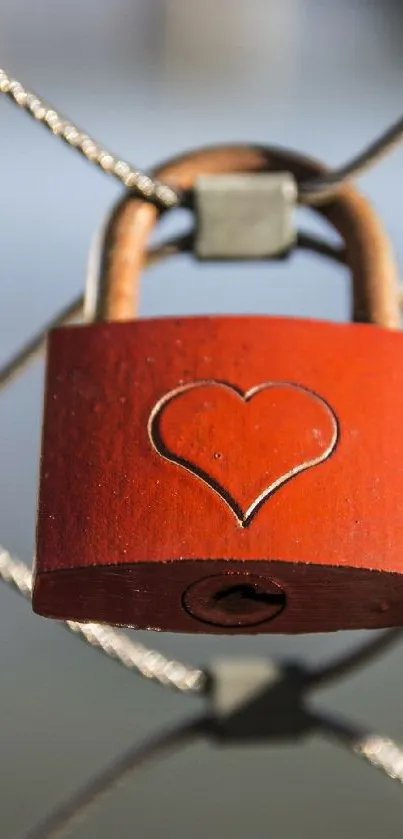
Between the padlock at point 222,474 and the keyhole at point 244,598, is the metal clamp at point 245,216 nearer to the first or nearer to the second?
the padlock at point 222,474

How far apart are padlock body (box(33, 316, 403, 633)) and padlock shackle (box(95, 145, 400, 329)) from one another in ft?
0.29

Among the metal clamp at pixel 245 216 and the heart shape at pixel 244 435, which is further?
the metal clamp at pixel 245 216

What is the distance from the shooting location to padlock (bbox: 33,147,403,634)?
0.62m

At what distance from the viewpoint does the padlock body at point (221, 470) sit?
625mm

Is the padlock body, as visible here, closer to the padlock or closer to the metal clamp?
the padlock

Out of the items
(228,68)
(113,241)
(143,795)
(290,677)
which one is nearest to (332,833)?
(143,795)

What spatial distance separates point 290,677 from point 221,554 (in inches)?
23.3

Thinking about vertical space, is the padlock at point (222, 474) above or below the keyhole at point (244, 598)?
above

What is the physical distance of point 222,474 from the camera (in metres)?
0.63

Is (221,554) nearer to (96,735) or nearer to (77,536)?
(77,536)

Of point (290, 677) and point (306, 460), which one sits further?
point (290, 677)

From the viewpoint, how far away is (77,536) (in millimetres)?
640

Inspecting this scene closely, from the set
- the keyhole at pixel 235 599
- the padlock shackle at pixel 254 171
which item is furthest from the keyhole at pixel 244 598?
the padlock shackle at pixel 254 171

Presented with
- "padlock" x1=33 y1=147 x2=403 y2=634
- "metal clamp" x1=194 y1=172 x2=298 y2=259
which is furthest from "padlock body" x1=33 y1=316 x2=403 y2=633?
"metal clamp" x1=194 y1=172 x2=298 y2=259
